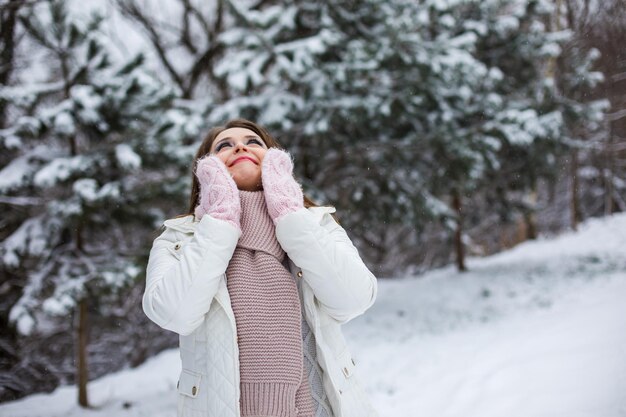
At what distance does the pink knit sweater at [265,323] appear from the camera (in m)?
1.60

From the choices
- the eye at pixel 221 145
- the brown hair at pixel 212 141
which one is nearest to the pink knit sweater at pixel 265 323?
the eye at pixel 221 145

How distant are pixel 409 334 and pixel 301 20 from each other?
5.01 meters

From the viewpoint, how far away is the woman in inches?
62.4

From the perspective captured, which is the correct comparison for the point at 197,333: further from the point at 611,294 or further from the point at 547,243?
the point at 547,243

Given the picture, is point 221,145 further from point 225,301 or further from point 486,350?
point 486,350

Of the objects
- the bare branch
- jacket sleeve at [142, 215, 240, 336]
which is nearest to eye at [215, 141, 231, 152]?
jacket sleeve at [142, 215, 240, 336]

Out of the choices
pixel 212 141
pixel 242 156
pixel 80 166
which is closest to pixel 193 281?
pixel 242 156

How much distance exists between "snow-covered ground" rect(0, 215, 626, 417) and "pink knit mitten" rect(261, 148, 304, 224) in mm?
2455

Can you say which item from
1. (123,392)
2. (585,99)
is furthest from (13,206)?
(585,99)

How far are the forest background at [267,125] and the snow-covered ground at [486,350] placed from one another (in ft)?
2.79

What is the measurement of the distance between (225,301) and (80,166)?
3580 mm

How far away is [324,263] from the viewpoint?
1.66 metres

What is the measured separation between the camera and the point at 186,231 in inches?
74.2

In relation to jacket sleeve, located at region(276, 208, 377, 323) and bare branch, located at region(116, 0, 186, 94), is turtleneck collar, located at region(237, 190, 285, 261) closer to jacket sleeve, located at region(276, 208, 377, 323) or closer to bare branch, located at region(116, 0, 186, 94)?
jacket sleeve, located at region(276, 208, 377, 323)
